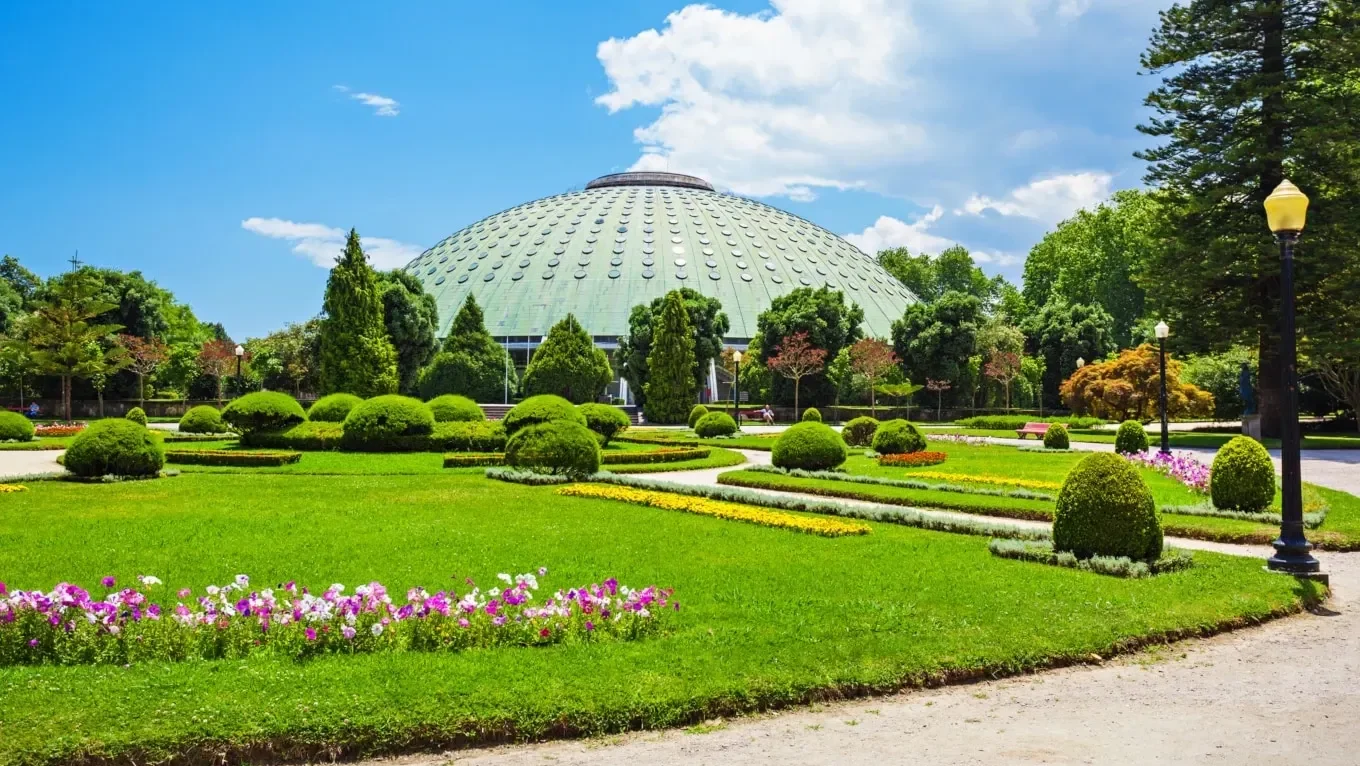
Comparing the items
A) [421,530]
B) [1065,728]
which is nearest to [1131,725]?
[1065,728]

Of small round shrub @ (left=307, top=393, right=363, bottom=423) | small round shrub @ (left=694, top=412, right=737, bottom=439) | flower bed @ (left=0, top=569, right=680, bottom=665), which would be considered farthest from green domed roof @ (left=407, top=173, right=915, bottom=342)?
flower bed @ (left=0, top=569, right=680, bottom=665)

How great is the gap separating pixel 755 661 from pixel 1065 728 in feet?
5.89

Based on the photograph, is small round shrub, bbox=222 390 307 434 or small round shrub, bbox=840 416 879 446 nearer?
small round shrub, bbox=222 390 307 434

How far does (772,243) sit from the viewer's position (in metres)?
81.5

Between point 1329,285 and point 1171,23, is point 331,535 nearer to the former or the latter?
point 1329,285

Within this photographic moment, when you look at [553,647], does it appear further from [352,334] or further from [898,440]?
[352,334]

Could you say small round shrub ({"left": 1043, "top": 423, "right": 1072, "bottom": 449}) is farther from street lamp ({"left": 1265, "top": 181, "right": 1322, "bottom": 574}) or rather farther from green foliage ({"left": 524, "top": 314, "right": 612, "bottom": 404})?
green foliage ({"left": 524, "top": 314, "right": 612, "bottom": 404})

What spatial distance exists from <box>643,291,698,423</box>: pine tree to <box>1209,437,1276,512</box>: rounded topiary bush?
33.0 metres

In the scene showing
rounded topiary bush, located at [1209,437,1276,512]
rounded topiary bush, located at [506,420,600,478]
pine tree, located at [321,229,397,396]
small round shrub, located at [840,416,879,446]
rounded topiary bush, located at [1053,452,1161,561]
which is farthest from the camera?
pine tree, located at [321,229,397,396]

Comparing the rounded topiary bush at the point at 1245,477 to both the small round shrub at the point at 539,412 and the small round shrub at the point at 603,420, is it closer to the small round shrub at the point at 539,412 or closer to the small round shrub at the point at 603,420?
the small round shrub at the point at 539,412

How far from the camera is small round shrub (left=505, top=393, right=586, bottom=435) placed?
21531 millimetres

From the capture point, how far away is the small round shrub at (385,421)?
24.2 meters

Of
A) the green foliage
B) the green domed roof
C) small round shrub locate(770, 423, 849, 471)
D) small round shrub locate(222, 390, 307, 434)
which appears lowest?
small round shrub locate(770, 423, 849, 471)

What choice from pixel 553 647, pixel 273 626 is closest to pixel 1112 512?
pixel 553 647
